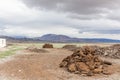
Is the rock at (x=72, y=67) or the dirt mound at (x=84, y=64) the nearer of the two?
the dirt mound at (x=84, y=64)

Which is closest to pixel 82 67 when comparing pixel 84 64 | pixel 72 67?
pixel 84 64

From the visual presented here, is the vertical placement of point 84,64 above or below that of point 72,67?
above

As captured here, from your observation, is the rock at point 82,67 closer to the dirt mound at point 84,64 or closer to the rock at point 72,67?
the dirt mound at point 84,64

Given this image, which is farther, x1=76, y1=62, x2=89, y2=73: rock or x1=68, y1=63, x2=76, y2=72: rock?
x1=68, y1=63, x2=76, y2=72: rock

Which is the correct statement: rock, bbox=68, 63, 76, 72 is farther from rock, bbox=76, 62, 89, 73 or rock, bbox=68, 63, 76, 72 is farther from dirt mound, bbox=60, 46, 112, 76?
rock, bbox=76, 62, 89, 73

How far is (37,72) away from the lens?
69.0ft

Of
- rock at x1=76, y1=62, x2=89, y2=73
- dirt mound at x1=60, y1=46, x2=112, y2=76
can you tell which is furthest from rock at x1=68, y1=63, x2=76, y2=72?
rock at x1=76, y1=62, x2=89, y2=73

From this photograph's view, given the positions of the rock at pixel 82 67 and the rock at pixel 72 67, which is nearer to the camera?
the rock at pixel 82 67

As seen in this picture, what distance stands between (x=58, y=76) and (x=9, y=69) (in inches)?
200

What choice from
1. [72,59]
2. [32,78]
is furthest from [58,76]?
[72,59]

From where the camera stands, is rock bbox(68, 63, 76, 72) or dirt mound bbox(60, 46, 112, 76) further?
rock bbox(68, 63, 76, 72)

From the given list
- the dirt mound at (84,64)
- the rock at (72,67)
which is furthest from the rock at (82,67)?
the rock at (72,67)

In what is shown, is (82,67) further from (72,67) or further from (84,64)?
(72,67)

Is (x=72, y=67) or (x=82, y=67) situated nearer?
(x=82, y=67)
